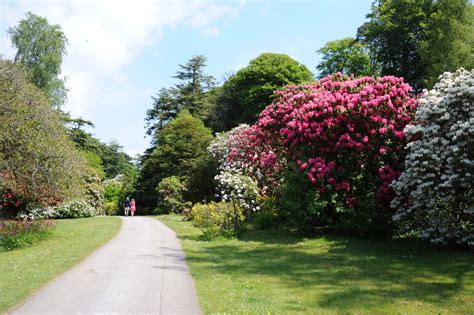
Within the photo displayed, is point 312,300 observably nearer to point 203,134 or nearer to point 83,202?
point 83,202

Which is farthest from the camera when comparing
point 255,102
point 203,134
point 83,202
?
point 255,102

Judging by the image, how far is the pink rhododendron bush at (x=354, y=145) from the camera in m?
12.8

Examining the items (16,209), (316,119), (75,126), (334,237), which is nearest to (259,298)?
(334,237)

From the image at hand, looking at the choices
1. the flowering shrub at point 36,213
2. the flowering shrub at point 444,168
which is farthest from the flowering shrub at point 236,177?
the flowering shrub at point 36,213

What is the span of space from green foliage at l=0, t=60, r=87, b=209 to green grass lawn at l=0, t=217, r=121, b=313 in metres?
→ 2.34

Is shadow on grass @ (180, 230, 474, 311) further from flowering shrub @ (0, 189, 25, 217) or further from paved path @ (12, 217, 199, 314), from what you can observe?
flowering shrub @ (0, 189, 25, 217)

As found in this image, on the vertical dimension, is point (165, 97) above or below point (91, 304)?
above

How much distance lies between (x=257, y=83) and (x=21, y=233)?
34.8 m

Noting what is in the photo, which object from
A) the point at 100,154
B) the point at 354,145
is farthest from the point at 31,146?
the point at 100,154

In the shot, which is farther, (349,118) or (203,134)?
(203,134)

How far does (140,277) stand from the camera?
8906mm

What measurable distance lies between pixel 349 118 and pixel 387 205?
120 inches

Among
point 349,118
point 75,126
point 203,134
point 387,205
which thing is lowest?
point 387,205

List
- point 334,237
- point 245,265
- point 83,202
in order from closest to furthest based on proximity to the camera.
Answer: point 245,265, point 334,237, point 83,202
